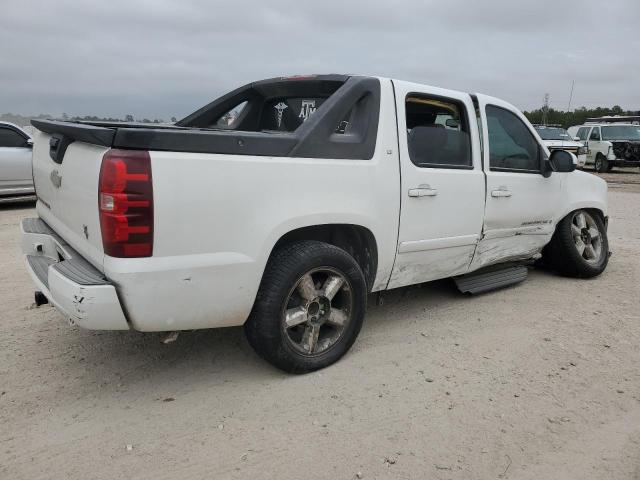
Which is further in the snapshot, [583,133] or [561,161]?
[583,133]

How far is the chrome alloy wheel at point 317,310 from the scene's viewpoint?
308cm

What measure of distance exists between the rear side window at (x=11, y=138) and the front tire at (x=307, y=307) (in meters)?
8.98

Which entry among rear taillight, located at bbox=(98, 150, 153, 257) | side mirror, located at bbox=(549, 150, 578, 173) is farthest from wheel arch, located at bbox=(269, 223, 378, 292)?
side mirror, located at bbox=(549, 150, 578, 173)

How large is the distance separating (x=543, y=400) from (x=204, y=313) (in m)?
1.93

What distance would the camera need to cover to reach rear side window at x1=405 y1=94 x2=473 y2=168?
3672 mm

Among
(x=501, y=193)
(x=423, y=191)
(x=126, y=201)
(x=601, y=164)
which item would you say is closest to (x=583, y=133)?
(x=601, y=164)

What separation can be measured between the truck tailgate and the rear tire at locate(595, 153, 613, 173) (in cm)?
2025

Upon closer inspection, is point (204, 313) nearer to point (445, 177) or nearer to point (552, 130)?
point (445, 177)

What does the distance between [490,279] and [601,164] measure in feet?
58.0

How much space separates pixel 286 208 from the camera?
289 centimetres

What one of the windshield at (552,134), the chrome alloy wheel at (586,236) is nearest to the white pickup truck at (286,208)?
the chrome alloy wheel at (586,236)

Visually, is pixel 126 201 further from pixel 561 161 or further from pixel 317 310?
pixel 561 161

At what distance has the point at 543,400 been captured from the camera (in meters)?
2.96

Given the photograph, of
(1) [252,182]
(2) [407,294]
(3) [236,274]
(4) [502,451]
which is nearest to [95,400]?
(3) [236,274]
